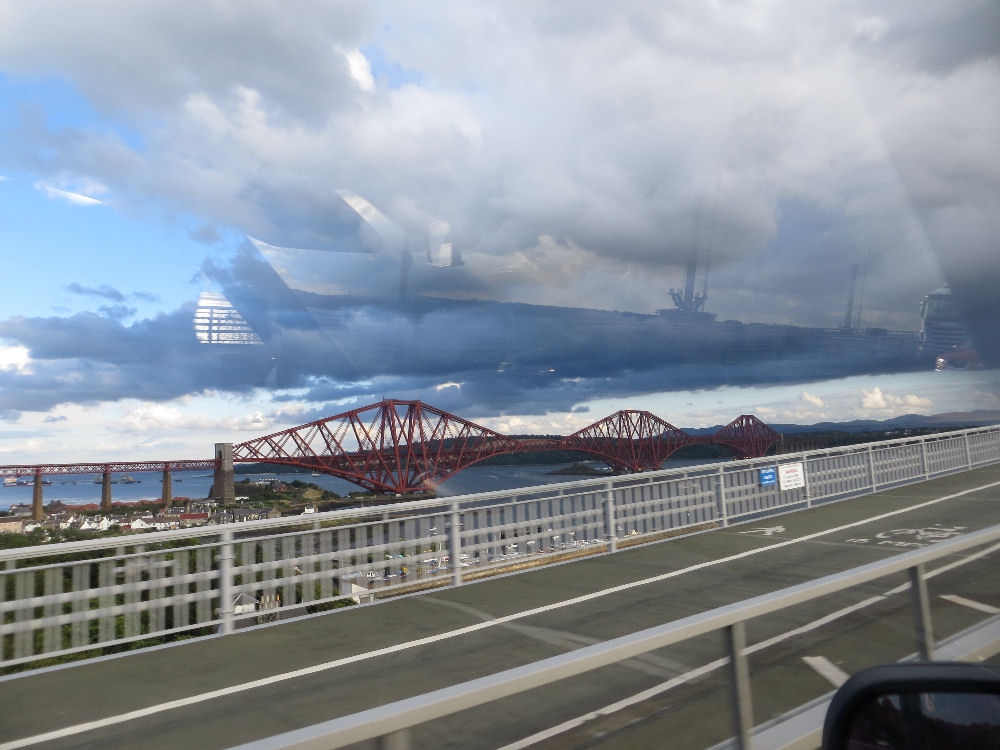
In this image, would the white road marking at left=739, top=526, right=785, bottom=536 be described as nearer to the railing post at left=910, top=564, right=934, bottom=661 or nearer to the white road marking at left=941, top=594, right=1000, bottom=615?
the white road marking at left=941, top=594, right=1000, bottom=615

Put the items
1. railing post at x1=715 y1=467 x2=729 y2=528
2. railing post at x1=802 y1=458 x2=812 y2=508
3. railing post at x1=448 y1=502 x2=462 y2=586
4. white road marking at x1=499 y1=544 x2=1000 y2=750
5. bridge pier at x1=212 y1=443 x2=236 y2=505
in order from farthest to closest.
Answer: bridge pier at x1=212 y1=443 x2=236 y2=505 < railing post at x1=802 y1=458 x2=812 y2=508 < railing post at x1=715 y1=467 x2=729 y2=528 < railing post at x1=448 y1=502 x2=462 y2=586 < white road marking at x1=499 y1=544 x2=1000 y2=750

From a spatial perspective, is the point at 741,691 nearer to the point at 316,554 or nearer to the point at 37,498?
the point at 316,554

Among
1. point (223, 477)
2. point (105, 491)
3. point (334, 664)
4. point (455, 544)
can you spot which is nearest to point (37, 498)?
point (105, 491)

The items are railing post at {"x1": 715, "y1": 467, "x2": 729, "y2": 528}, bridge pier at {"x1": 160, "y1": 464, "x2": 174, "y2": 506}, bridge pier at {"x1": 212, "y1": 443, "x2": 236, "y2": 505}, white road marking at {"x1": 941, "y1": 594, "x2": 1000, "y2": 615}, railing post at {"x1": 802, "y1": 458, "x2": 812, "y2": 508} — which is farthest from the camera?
bridge pier at {"x1": 212, "y1": 443, "x2": 236, "y2": 505}

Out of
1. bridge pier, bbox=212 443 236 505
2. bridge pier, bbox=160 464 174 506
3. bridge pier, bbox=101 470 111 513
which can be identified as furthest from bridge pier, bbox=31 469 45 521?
bridge pier, bbox=212 443 236 505

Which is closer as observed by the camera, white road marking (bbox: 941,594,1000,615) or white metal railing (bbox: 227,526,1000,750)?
white metal railing (bbox: 227,526,1000,750)

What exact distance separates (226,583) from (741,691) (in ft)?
22.0

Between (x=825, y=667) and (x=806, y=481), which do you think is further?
(x=806, y=481)

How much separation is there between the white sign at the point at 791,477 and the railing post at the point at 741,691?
14.5 metres

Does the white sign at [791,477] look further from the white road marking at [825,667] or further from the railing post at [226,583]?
the white road marking at [825,667]

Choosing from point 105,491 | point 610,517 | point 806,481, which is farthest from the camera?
point 105,491

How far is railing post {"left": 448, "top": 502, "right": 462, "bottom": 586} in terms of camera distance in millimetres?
9758

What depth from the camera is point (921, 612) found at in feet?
8.54

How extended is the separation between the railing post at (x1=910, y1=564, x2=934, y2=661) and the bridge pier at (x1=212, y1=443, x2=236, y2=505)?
53.4 meters
